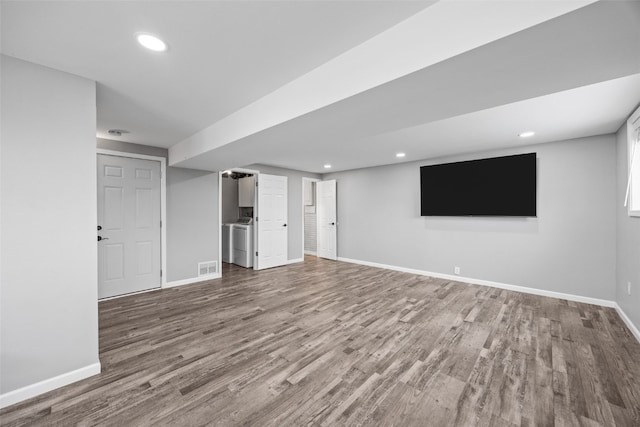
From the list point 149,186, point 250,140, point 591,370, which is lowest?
point 591,370

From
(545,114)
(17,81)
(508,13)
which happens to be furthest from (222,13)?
(545,114)

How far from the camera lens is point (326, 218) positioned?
7262 mm

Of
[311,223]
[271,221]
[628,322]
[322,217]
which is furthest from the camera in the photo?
[311,223]

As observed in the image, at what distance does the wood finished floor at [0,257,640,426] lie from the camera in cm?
170

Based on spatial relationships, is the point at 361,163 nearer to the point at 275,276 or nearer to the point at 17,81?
the point at 275,276

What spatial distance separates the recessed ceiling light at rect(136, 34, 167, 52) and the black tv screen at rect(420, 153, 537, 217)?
190 inches

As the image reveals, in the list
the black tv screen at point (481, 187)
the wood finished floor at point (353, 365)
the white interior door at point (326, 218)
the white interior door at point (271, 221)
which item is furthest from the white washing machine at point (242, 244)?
the black tv screen at point (481, 187)

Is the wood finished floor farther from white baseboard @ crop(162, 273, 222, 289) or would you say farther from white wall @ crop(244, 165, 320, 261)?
white wall @ crop(244, 165, 320, 261)

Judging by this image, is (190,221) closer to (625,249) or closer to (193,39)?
(193,39)

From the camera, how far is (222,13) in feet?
4.70

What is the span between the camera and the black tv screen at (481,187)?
4.22m

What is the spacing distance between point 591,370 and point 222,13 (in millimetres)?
3766

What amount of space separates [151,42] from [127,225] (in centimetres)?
330

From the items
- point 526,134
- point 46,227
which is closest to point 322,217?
point 526,134
